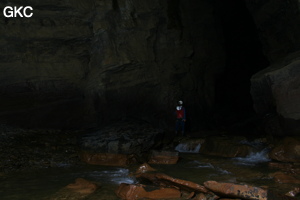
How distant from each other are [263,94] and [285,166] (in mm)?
3702

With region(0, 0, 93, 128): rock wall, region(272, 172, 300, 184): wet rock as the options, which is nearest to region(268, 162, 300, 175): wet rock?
region(272, 172, 300, 184): wet rock

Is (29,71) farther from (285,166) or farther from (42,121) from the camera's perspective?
(285,166)

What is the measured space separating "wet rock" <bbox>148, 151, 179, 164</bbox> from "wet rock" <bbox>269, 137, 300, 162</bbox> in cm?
272

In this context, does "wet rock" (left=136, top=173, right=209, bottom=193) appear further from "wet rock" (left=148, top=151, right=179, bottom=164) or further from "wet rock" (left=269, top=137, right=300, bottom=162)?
"wet rock" (left=269, top=137, right=300, bottom=162)

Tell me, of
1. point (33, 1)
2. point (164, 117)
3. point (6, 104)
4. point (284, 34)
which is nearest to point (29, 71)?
point (6, 104)

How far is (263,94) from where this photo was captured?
366 inches

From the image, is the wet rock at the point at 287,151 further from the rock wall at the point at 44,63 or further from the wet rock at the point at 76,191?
the rock wall at the point at 44,63

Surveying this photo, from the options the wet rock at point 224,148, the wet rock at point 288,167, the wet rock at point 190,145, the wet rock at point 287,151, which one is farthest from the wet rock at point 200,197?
the wet rock at point 190,145

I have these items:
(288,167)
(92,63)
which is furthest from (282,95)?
(92,63)

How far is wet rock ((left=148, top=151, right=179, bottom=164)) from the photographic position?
730 cm

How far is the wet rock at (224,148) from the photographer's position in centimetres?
799

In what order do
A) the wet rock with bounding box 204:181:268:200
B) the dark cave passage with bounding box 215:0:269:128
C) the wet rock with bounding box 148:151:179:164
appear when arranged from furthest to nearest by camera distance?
the dark cave passage with bounding box 215:0:269:128 → the wet rock with bounding box 148:151:179:164 → the wet rock with bounding box 204:181:268:200

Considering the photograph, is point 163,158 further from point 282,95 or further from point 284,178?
point 282,95

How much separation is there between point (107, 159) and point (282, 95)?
18.5 feet
